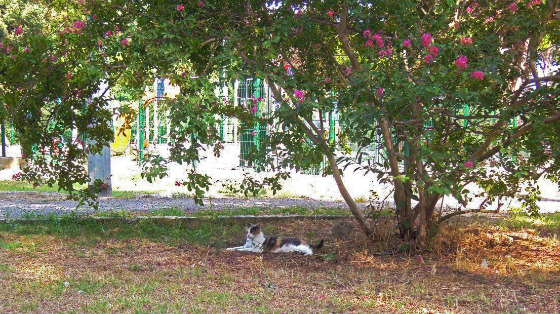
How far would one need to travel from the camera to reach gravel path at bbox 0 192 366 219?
923 cm

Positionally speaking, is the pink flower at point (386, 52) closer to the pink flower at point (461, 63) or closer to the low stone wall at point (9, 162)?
the pink flower at point (461, 63)

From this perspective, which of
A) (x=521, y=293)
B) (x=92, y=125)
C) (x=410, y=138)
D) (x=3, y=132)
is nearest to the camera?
(x=521, y=293)

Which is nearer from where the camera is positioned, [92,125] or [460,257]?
[460,257]

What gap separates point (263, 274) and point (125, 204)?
4951 millimetres

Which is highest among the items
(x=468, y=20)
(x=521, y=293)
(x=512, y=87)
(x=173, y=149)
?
(x=468, y=20)

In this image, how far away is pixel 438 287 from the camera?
512cm

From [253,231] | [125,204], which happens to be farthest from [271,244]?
[125,204]

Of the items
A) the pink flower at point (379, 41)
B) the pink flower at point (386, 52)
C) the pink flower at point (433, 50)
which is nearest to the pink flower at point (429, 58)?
the pink flower at point (433, 50)

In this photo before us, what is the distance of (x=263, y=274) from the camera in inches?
220

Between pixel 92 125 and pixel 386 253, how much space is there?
3653 millimetres

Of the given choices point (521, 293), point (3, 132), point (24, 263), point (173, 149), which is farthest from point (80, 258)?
point (3, 132)

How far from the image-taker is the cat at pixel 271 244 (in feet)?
21.1

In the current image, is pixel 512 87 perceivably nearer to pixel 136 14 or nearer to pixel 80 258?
pixel 136 14

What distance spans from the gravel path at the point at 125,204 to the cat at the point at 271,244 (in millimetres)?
2797
